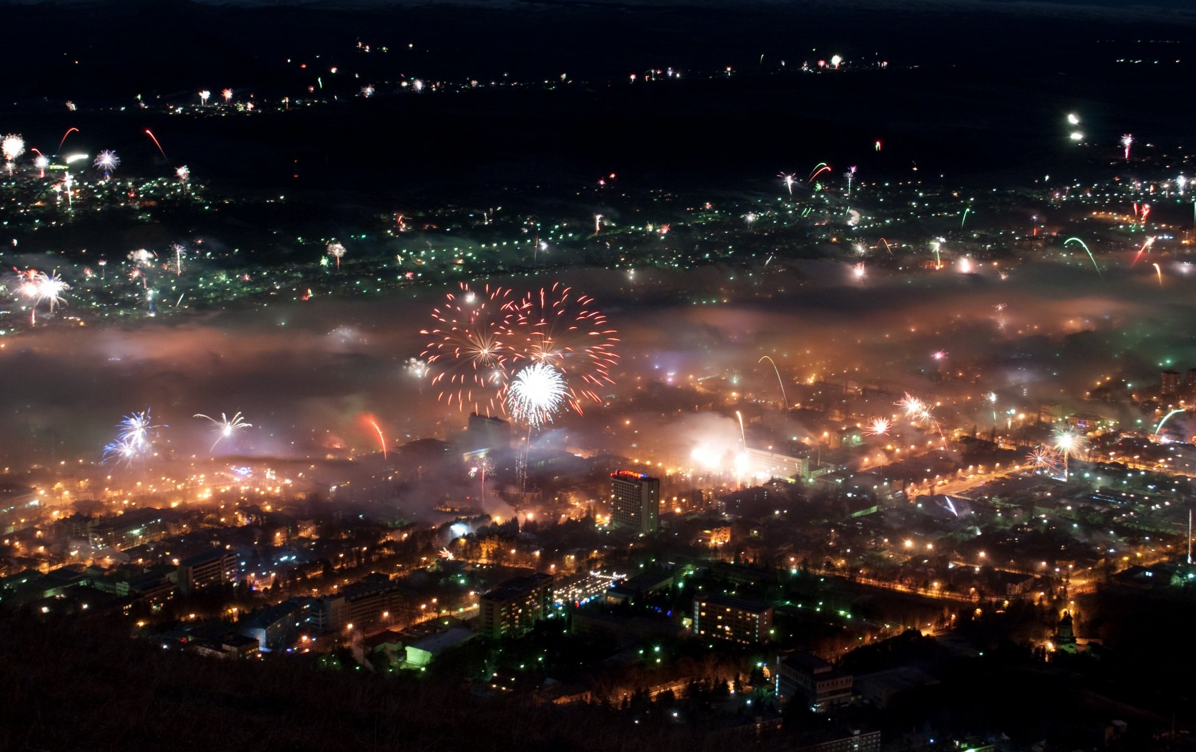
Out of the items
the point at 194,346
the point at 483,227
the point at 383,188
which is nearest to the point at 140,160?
the point at 194,346

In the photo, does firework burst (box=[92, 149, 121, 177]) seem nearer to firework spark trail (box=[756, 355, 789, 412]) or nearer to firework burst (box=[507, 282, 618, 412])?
firework burst (box=[507, 282, 618, 412])

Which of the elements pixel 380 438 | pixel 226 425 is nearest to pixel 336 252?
pixel 226 425

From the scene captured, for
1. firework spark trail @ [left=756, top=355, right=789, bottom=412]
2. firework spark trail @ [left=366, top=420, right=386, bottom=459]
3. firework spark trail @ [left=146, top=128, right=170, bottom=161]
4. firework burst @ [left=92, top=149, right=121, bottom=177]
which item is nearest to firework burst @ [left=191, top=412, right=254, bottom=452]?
firework spark trail @ [left=366, top=420, right=386, bottom=459]

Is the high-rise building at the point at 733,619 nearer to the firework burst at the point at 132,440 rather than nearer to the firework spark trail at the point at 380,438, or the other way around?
the firework spark trail at the point at 380,438

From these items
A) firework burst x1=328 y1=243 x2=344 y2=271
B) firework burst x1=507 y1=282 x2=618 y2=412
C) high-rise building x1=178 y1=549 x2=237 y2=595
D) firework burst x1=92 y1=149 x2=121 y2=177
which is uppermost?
firework burst x1=92 y1=149 x2=121 y2=177

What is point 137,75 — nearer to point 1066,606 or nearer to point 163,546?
point 163,546

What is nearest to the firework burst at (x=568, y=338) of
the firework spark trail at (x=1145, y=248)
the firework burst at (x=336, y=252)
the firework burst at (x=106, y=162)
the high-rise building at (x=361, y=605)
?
the firework burst at (x=336, y=252)
